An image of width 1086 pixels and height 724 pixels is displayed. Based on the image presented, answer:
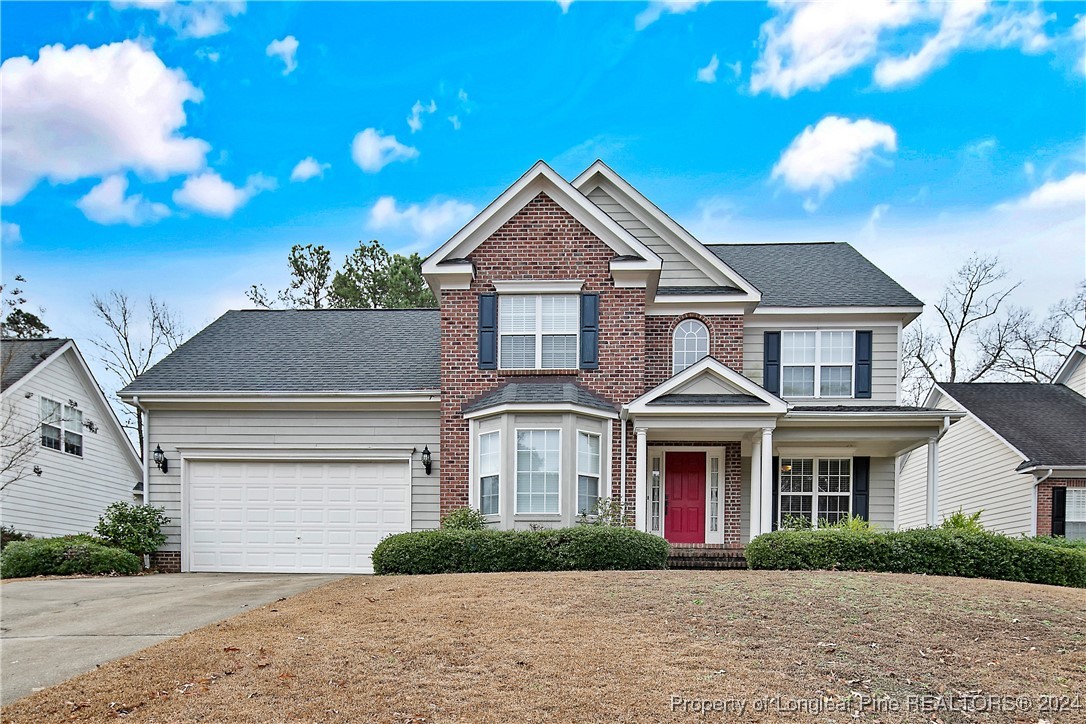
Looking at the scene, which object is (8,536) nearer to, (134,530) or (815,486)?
(134,530)

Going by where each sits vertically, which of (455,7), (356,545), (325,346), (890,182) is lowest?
(356,545)

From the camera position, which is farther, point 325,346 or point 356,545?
point 325,346

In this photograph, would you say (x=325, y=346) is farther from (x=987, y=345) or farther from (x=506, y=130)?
(x=987, y=345)

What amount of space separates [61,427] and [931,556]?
21321 millimetres

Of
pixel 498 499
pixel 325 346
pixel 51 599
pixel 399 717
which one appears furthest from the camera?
pixel 325 346

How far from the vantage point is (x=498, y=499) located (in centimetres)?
1563

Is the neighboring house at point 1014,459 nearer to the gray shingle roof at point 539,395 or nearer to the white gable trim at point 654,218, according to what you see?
the white gable trim at point 654,218

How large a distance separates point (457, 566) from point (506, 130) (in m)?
11.3

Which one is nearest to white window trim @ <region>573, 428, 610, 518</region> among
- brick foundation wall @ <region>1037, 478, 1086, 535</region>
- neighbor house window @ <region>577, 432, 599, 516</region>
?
neighbor house window @ <region>577, 432, 599, 516</region>

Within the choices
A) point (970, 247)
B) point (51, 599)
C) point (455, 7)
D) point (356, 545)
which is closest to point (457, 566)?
point (356, 545)

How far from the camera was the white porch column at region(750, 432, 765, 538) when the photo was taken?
1600 cm

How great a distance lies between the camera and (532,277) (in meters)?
16.7

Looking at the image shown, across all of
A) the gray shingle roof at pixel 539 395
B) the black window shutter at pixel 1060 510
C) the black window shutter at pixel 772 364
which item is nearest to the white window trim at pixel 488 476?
the gray shingle roof at pixel 539 395

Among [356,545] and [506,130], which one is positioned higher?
[506,130]
